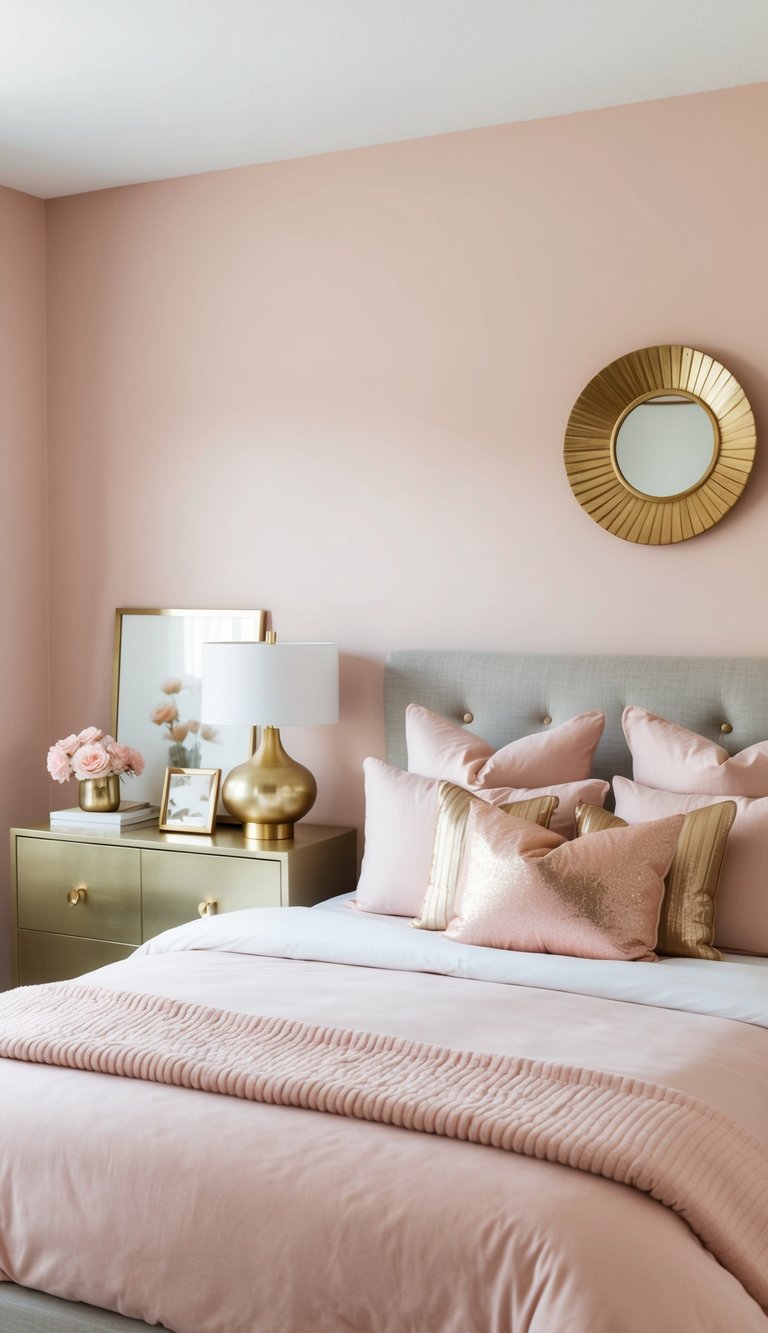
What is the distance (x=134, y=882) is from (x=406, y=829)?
93cm

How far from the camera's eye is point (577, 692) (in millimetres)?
3355

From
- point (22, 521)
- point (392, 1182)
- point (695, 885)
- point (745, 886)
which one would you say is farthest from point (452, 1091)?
point (22, 521)

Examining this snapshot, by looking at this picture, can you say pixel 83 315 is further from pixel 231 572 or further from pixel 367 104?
pixel 367 104

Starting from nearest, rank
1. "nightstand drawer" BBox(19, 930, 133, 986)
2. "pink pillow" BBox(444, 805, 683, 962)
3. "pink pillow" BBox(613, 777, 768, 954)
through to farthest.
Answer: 1. "pink pillow" BBox(444, 805, 683, 962)
2. "pink pillow" BBox(613, 777, 768, 954)
3. "nightstand drawer" BBox(19, 930, 133, 986)

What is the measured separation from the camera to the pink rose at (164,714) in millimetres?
4020

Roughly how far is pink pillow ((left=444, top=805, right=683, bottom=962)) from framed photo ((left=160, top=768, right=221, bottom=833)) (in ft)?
4.01

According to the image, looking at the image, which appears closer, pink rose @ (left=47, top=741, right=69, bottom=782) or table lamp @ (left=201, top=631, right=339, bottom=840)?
table lamp @ (left=201, top=631, right=339, bottom=840)

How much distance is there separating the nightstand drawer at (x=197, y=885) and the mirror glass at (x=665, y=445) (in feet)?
4.55

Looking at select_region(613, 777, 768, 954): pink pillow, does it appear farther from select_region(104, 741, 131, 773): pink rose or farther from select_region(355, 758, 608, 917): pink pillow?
select_region(104, 741, 131, 773): pink rose

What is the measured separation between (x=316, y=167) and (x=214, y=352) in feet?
2.01

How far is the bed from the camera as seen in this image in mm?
Result: 1610

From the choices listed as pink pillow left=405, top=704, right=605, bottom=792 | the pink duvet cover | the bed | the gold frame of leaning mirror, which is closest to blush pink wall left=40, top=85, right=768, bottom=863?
the gold frame of leaning mirror

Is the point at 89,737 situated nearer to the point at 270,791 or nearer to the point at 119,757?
the point at 119,757

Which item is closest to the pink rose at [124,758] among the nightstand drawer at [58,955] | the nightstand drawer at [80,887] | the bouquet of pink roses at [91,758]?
the bouquet of pink roses at [91,758]
